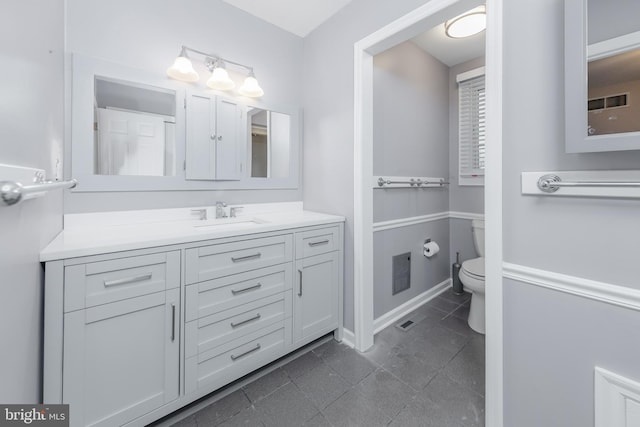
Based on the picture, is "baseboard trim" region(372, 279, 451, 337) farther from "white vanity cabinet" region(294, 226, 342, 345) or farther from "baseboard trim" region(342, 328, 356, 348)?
"white vanity cabinet" region(294, 226, 342, 345)

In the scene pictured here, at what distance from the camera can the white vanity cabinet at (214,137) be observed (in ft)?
5.69

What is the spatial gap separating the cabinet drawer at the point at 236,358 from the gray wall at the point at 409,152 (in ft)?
2.87

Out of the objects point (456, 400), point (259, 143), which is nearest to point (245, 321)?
point (456, 400)

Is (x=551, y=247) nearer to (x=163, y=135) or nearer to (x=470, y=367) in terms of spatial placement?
(x=470, y=367)

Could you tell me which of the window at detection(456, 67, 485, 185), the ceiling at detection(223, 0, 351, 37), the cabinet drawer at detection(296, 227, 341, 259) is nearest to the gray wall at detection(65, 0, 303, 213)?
the ceiling at detection(223, 0, 351, 37)

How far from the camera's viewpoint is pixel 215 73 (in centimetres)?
176

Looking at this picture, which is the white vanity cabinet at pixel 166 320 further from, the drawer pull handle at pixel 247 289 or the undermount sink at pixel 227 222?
the undermount sink at pixel 227 222

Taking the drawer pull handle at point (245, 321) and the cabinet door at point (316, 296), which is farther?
the cabinet door at point (316, 296)

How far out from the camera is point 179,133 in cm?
170

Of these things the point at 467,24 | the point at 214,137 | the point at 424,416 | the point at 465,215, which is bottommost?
the point at 424,416

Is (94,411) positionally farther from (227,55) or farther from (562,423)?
(227,55)

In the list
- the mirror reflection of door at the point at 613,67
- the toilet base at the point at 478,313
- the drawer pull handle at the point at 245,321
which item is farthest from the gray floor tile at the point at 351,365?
the mirror reflection of door at the point at 613,67

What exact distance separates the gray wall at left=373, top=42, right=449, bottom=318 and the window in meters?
0.15

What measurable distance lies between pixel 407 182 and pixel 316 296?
128cm
